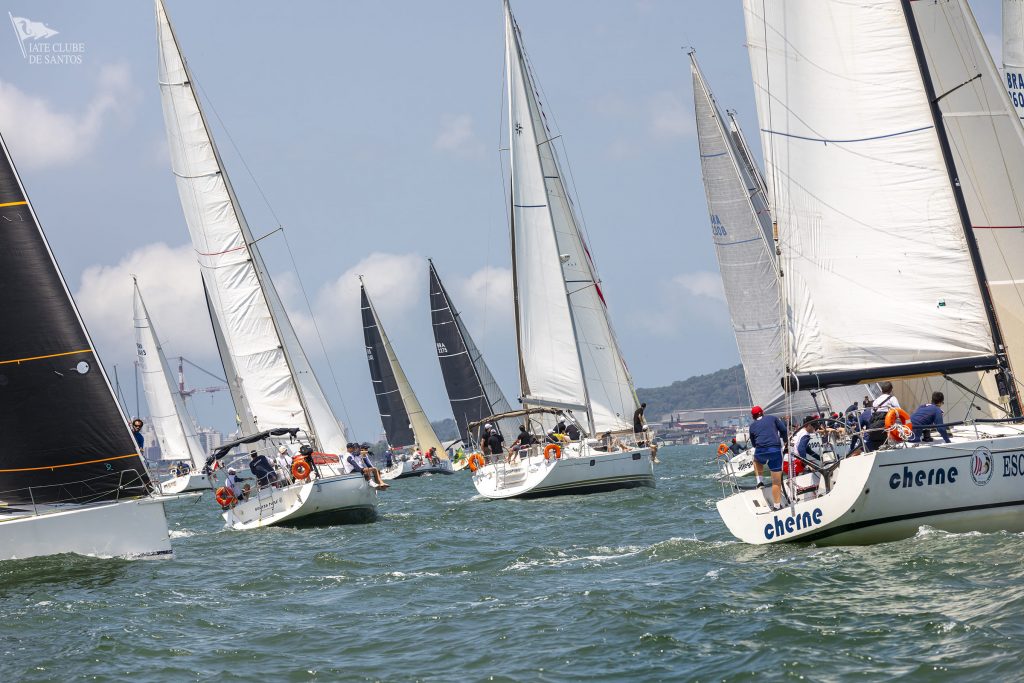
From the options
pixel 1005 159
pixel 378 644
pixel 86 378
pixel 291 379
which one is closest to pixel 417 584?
pixel 378 644

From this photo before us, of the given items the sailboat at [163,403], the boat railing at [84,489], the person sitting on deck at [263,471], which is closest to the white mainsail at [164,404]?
the sailboat at [163,403]

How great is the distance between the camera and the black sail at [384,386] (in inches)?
2425

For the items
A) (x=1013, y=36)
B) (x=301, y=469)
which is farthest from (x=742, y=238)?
(x=301, y=469)

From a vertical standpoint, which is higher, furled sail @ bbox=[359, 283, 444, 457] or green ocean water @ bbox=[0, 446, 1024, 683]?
furled sail @ bbox=[359, 283, 444, 457]

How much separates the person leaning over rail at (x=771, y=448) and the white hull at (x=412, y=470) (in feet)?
150

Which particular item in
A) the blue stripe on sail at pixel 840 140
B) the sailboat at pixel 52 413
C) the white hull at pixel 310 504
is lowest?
the white hull at pixel 310 504

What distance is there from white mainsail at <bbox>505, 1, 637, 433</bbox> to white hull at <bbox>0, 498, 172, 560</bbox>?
15030 mm

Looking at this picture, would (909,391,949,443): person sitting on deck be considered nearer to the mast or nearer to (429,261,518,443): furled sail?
the mast

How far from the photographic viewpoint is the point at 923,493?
510 inches

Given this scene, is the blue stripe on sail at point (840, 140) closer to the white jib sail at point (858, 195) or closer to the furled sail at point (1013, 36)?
the white jib sail at point (858, 195)

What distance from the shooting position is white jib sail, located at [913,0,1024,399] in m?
15.5

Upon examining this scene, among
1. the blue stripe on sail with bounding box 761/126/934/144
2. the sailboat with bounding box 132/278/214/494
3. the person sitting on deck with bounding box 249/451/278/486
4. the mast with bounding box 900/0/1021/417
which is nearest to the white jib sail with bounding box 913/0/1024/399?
the mast with bounding box 900/0/1021/417

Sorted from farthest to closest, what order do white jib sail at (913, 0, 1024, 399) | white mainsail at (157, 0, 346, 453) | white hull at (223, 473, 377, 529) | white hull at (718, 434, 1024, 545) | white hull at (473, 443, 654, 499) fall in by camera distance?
white mainsail at (157, 0, 346, 453) → white hull at (473, 443, 654, 499) → white hull at (223, 473, 377, 529) → white jib sail at (913, 0, 1024, 399) → white hull at (718, 434, 1024, 545)

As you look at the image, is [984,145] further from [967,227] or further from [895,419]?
[895,419]
